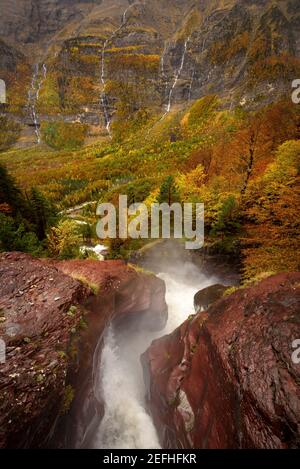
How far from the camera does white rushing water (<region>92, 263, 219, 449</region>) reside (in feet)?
37.5

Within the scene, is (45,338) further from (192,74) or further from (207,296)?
(192,74)

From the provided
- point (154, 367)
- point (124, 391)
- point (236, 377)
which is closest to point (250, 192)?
point (154, 367)

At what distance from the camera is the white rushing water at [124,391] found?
11.4m

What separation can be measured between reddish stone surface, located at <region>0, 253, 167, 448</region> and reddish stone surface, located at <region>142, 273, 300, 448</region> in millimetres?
3633

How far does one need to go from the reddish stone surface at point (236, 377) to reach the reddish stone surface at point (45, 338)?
3.63 metres

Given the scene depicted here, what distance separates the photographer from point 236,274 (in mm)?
22172

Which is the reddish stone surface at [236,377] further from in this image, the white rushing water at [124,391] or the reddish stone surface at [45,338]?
the reddish stone surface at [45,338]

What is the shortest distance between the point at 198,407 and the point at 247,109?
111 metres

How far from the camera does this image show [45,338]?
8414mm

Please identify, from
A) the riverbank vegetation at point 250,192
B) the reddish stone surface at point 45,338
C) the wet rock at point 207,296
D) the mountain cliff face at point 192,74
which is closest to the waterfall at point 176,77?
the mountain cliff face at point 192,74

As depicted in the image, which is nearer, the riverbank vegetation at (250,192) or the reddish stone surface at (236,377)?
the reddish stone surface at (236,377)

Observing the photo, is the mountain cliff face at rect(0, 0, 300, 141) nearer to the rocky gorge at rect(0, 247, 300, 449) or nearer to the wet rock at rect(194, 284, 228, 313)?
the wet rock at rect(194, 284, 228, 313)

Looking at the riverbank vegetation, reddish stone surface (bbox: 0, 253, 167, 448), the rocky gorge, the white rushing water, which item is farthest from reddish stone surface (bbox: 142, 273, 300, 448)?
the riverbank vegetation
